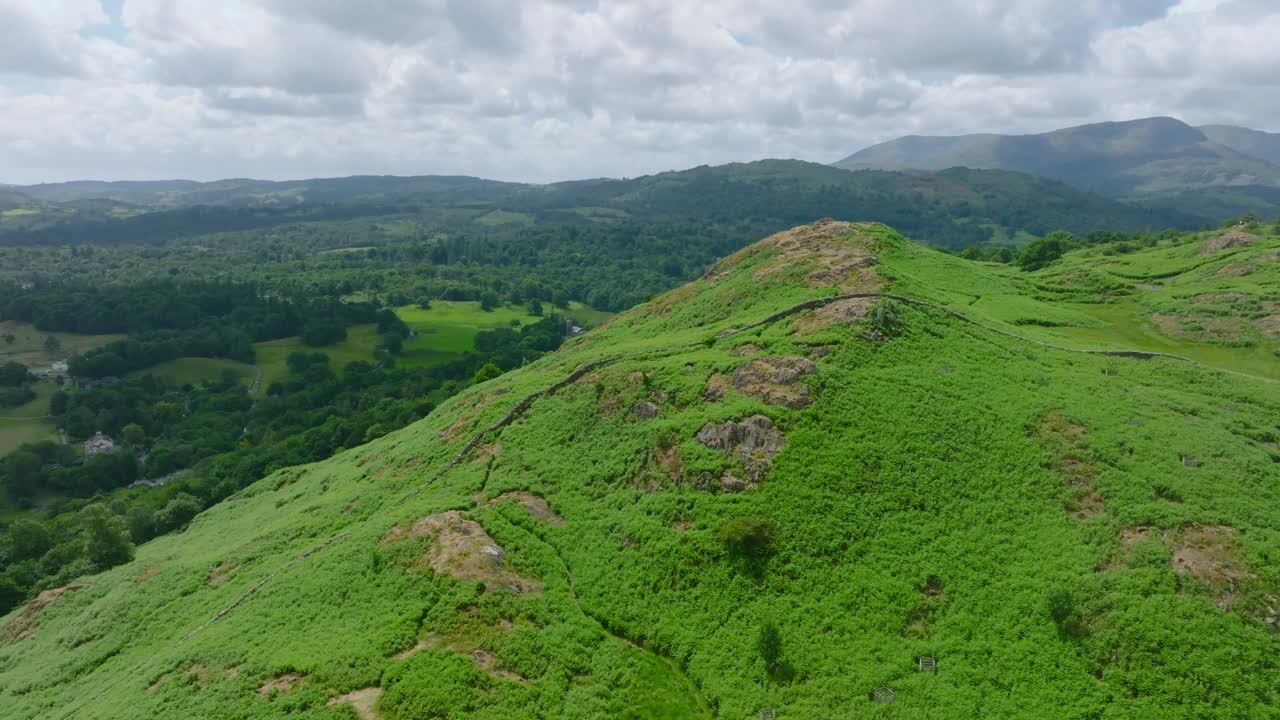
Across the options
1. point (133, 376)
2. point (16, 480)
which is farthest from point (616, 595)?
point (133, 376)

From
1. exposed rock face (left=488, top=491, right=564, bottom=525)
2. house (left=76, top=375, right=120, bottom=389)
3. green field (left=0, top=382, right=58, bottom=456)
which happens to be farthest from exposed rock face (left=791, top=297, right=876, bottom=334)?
house (left=76, top=375, right=120, bottom=389)

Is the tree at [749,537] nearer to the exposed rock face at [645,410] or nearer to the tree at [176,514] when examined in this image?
the exposed rock face at [645,410]

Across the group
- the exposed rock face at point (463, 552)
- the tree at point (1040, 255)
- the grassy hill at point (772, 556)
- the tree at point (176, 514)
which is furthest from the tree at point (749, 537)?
the tree at point (1040, 255)

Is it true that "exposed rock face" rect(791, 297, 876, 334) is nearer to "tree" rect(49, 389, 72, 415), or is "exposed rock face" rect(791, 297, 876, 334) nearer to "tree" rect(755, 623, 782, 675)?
"tree" rect(755, 623, 782, 675)

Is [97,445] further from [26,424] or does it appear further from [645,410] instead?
[645,410]

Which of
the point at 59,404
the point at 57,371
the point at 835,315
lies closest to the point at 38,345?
the point at 57,371

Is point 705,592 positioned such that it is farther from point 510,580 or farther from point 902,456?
point 902,456
